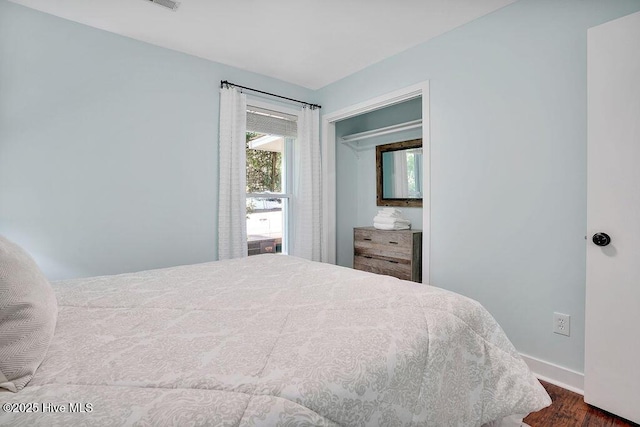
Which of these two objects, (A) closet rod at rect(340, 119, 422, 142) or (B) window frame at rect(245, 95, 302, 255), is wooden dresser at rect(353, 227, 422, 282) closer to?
(B) window frame at rect(245, 95, 302, 255)

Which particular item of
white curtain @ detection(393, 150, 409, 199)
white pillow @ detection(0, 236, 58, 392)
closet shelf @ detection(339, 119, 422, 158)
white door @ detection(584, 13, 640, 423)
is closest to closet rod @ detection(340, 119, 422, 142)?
closet shelf @ detection(339, 119, 422, 158)

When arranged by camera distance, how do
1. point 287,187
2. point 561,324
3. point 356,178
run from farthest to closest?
point 356,178 → point 287,187 → point 561,324

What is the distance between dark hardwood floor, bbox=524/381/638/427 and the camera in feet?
5.33

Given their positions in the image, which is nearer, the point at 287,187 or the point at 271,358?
the point at 271,358

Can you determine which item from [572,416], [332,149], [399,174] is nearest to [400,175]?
[399,174]

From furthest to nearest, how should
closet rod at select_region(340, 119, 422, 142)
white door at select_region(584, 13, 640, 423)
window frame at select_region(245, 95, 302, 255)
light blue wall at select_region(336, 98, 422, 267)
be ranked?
light blue wall at select_region(336, 98, 422, 267), window frame at select_region(245, 95, 302, 255), closet rod at select_region(340, 119, 422, 142), white door at select_region(584, 13, 640, 423)

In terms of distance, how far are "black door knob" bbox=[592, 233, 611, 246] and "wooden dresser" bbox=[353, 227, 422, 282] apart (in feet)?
4.71

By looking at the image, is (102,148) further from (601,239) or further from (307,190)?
(601,239)

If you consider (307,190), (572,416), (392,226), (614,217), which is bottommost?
(572,416)

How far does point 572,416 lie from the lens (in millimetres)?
1687

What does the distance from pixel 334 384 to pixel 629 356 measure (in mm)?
1774

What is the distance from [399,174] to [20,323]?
3.37 m

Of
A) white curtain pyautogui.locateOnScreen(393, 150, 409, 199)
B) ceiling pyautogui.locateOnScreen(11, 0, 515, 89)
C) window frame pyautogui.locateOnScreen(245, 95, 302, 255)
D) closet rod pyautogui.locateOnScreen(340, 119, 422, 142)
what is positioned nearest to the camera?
ceiling pyautogui.locateOnScreen(11, 0, 515, 89)

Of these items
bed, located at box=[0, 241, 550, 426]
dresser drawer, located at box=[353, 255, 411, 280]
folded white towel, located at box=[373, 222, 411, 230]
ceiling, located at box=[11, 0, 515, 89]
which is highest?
ceiling, located at box=[11, 0, 515, 89]
